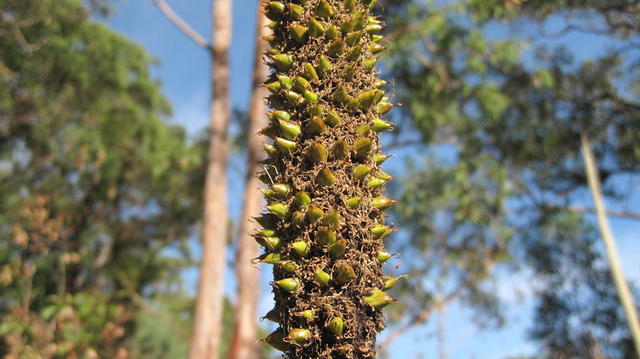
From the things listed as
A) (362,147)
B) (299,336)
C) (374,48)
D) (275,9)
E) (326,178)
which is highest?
(275,9)

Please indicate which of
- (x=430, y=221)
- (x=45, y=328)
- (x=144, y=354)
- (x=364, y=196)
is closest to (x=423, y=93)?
→ (x=430, y=221)

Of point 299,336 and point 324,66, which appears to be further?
point 324,66

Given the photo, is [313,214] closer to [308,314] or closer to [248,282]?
[308,314]

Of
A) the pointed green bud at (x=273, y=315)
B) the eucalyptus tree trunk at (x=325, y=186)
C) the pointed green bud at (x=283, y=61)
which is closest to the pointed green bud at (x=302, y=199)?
the eucalyptus tree trunk at (x=325, y=186)

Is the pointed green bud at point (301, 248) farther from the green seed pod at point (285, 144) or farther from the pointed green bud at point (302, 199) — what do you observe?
the green seed pod at point (285, 144)

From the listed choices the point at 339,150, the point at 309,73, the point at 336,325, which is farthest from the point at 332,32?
the point at 336,325

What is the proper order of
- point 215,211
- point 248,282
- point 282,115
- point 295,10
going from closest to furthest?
point 282,115
point 295,10
point 248,282
point 215,211
